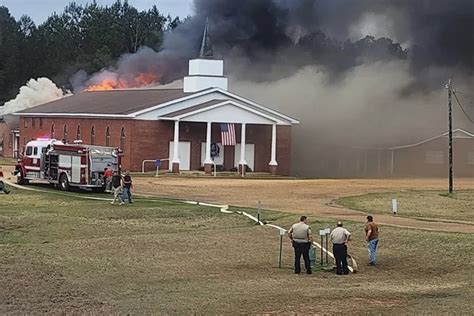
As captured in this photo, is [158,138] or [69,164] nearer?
[69,164]

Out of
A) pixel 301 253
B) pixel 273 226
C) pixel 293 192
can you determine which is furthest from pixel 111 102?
pixel 301 253

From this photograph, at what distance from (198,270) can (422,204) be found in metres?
23.8

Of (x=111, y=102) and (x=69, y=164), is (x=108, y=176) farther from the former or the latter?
(x=111, y=102)

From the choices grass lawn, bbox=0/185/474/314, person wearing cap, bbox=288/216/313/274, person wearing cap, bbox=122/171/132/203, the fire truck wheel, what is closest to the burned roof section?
the fire truck wheel

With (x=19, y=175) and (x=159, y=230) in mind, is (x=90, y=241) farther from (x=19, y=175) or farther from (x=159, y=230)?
(x=19, y=175)

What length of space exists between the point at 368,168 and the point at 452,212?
3934 centimetres

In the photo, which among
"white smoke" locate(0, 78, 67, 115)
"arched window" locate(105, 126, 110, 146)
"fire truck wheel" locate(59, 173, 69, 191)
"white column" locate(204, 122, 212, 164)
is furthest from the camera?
"white smoke" locate(0, 78, 67, 115)

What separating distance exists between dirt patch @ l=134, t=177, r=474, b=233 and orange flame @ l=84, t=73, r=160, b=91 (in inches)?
1492

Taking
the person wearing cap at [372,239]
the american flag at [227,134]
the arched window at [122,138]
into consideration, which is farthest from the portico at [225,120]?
the person wearing cap at [372,239]

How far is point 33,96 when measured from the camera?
101m

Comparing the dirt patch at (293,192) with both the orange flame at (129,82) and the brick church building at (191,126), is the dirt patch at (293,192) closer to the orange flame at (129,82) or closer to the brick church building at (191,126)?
the brick church building at (191,126)

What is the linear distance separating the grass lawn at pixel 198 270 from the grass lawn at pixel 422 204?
22.5 ft

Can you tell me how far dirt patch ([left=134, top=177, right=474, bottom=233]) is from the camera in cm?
3991

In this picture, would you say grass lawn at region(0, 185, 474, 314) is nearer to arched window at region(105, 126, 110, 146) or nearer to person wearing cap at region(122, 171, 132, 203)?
person wearing cap at region(122, 171, 132, 203)
